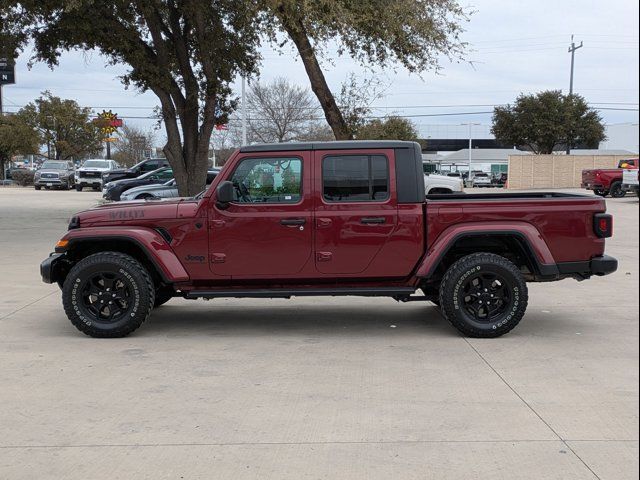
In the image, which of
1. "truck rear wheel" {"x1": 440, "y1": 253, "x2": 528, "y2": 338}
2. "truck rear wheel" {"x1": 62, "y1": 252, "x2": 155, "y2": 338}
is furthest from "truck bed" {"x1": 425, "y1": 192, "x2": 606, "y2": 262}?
"truck rear wheel" {"x1": 62, "y1": 252, "x2": 155, "y2": 338}

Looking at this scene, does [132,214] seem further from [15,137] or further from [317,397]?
[15,137]

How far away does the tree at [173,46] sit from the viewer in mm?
17656

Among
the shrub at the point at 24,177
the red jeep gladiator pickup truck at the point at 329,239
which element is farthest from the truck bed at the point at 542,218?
the shrub at the point at 24,177

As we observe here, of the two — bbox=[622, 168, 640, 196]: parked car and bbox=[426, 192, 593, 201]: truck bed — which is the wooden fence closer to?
bbox=[622, 168, 640, 196]: parked car

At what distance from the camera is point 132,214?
698cm

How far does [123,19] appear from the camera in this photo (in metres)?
19.0

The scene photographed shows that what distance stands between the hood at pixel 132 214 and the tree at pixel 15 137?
6077 centimetres

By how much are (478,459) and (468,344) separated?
2765 millimetres

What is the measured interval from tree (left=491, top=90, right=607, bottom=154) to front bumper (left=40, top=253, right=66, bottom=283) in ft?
160

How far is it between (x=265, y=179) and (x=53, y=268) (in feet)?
7.73

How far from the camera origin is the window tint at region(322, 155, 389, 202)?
22.9 ft

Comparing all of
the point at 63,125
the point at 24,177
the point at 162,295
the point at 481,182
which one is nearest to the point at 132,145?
the point at 63,125

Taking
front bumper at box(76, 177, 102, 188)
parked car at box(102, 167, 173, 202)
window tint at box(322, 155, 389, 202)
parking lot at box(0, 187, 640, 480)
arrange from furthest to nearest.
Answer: front bumper at box(76, 177, 102, 188), parked car at box(102, 167, 173, 202), window tint at box(322, 155, 389, 202), parking lot at box(0, 187, 640, 480)

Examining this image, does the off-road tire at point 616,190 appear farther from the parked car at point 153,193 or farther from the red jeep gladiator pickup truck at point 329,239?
the red jeep gladiator pickup truck at point 329,239
